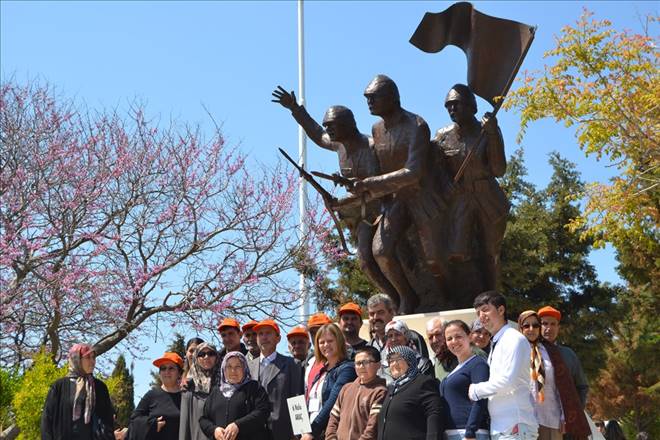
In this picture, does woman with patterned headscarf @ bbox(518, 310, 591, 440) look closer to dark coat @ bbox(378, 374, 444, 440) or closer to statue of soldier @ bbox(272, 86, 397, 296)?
dark coat @ bbox(378, 374, 444, 440)

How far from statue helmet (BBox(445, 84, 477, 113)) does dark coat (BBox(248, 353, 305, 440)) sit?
9.50ft

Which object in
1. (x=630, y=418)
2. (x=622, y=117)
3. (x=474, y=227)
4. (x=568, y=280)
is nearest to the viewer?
(x=474, y=227)

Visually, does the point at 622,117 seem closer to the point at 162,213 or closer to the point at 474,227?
the point at 474,227

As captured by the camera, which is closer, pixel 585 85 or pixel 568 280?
pixel 585 85

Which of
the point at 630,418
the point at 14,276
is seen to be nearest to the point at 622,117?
the point at 14,276

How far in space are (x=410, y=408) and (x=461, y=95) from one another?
379 centimetres

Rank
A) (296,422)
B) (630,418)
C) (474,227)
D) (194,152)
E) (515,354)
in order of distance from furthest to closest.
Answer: (630,418) < (194,152) < (474,227) < (296,422) < (515,354)

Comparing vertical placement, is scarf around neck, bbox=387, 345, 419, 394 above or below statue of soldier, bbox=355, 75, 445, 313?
below

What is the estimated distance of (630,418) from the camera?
31.1 meters

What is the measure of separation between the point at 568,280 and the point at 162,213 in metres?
11.8

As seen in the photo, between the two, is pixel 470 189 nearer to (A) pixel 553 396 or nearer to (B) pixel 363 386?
(A) pixel 553 396

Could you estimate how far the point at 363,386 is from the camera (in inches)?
249

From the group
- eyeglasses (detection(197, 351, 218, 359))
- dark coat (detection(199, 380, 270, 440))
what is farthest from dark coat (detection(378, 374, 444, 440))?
eyeglasses (detection(197, 351, 218, 359))

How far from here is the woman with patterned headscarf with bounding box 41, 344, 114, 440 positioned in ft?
23.8
